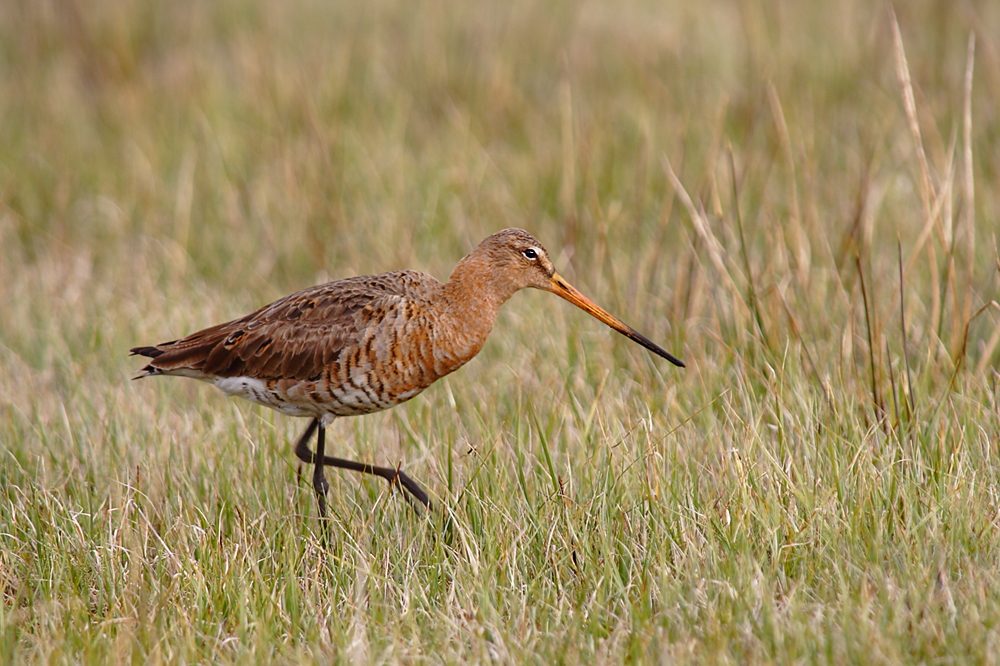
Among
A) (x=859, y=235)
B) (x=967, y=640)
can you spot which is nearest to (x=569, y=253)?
(x=859, y=235)

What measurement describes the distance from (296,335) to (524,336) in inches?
54.6

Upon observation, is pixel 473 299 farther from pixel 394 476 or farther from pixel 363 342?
pixel 394 476

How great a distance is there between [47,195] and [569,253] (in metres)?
3.33

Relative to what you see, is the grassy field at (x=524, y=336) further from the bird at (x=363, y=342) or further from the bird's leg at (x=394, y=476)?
the bird at (x=363, y=342)

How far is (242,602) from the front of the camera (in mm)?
3078

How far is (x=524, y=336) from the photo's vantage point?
5055 mm

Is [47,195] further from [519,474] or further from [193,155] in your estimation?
[519,474]

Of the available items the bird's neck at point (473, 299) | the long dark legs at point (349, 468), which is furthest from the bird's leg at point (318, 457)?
the bird's neck at point (473, 299)

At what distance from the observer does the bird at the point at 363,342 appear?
3.80m

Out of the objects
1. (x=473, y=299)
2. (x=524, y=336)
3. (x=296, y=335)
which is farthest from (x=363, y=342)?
(x=524, y=336)

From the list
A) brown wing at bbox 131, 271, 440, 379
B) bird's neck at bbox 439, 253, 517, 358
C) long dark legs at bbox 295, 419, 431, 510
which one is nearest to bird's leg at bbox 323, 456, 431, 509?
long dark legs at bbox 295, 419, 431, 510

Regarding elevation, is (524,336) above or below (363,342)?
below

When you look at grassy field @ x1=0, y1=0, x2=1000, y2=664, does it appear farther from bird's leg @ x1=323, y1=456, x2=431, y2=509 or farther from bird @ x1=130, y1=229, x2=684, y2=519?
bird @ x1=130, y1=229, x2=684, y2=519

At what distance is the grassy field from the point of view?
3.04 metres
